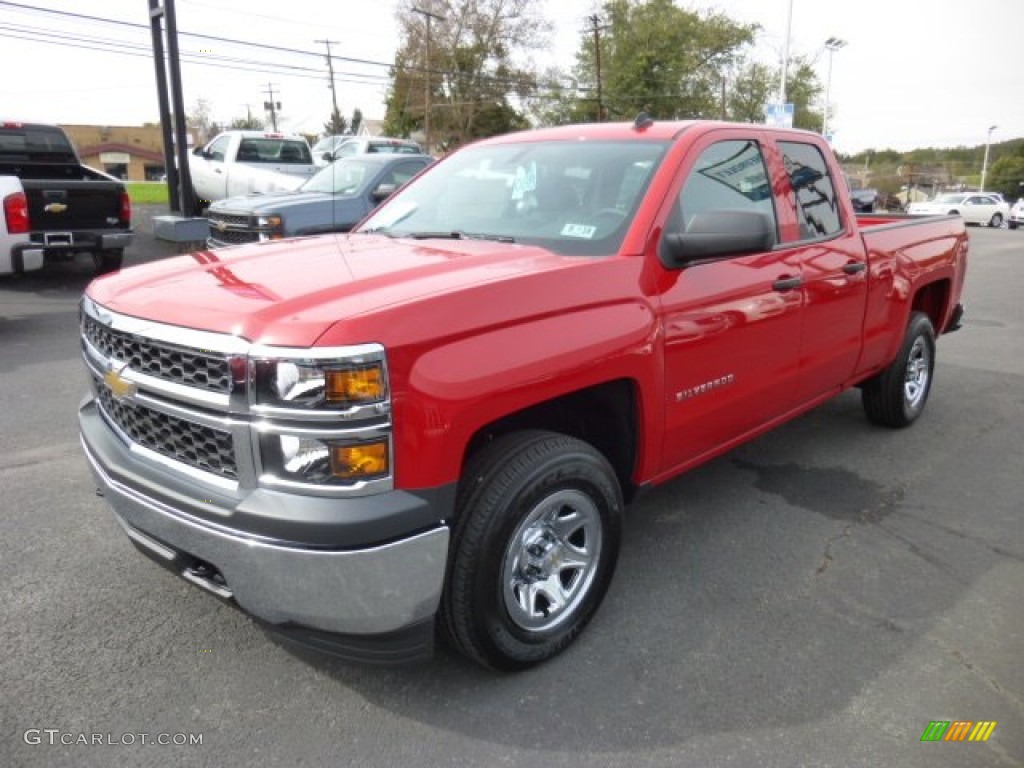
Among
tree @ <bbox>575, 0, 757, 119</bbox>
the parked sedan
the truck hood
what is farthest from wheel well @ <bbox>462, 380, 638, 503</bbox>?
tree @ <bbox>575, 0, 757, 119</bbox>

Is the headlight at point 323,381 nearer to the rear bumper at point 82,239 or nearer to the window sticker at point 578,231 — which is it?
the window sticker at point 578,231

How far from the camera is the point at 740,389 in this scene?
3.40 metres

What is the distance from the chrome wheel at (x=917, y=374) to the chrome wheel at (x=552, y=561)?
3.39 meters

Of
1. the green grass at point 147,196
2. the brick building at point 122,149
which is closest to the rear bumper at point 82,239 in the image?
the green grass at point 147,196

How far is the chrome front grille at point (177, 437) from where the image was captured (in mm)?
2242

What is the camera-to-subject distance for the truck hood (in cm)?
216

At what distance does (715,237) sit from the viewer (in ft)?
9.34

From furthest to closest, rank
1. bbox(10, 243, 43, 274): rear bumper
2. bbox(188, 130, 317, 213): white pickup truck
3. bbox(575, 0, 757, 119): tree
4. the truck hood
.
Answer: bbox(575, 0, 757, 119): tree < bbox(188, 130, 317, 213): white pickup truck < bbox(10, 243, 43, 274): rear bumper < the truck hood

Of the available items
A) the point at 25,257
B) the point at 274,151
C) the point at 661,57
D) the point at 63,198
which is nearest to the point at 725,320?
the point at 25,257

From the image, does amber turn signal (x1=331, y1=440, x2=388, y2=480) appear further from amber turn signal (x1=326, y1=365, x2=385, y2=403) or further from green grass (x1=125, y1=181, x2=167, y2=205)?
green grass (x1=125, y1=181, x2=167, y2=205)

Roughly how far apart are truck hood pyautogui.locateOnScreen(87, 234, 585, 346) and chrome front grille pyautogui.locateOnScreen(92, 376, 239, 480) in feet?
1.01

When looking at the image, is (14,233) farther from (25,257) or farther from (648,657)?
(648,657)

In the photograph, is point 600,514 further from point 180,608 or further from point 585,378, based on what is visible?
point 180,608

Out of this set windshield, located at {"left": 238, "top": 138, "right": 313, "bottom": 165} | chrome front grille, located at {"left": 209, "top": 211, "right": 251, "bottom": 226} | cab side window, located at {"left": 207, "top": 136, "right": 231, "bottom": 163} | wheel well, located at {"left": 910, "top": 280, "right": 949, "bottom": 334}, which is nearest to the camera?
wheel well, located at {"left": 910, "top": 280, "right": 949, "bottom": 334}
